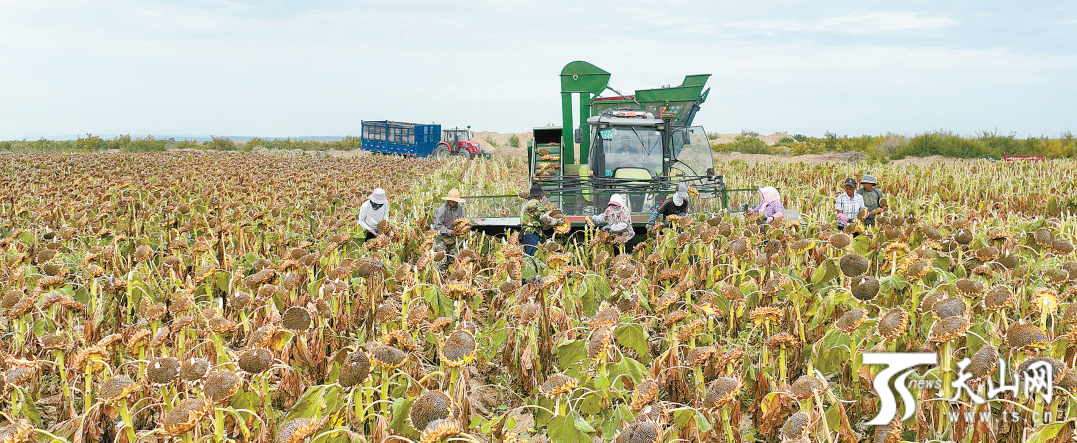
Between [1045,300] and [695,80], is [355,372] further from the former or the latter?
[695,80]

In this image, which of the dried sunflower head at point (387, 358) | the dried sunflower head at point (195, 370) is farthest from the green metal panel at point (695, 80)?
the dried sunflower head at point (195, 370)

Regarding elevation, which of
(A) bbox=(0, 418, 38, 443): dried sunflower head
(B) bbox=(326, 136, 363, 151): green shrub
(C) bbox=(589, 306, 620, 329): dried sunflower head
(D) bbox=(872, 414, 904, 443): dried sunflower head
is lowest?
(D) bbox=(872, 414, 904, 443): dried sunflower head

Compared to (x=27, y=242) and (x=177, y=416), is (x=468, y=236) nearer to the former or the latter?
(x=27, y=242)

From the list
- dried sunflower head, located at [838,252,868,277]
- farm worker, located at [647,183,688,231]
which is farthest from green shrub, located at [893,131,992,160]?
dried sunflower head, located at [838,252,868,277]

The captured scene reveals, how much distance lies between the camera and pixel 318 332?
412 centimetres

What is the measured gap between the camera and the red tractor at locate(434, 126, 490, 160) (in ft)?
116

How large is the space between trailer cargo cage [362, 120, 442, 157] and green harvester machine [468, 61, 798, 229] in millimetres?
23997

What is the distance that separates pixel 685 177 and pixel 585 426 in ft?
23.8

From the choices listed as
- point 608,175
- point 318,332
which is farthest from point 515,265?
point 608,175

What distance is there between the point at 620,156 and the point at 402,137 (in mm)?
28319

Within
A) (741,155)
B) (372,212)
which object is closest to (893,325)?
(372,212)

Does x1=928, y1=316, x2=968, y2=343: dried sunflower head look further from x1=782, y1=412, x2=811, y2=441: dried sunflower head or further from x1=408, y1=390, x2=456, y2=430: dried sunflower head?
x1=408, y1=390, x2=456, y2=430: dried sunflower head

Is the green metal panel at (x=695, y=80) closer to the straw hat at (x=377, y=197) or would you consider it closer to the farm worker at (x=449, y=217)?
the farm worker at (x=449, y=217)

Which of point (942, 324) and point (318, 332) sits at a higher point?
point (942, 324)
